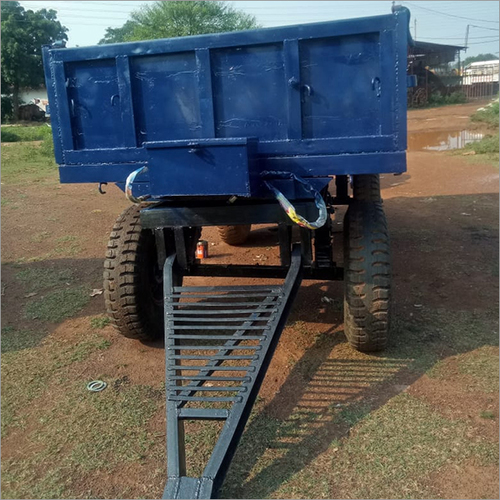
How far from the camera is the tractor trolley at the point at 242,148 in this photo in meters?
3.27

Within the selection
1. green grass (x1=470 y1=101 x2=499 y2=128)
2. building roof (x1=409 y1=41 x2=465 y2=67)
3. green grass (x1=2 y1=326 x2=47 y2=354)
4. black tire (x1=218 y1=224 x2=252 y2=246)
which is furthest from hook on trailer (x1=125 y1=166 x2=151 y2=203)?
building roof (x1=409 y1=41 x2=465 y2=67)

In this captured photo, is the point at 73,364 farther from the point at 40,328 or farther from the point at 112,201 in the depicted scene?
the point at 112,201

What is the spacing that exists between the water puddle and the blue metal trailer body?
45.5 ft

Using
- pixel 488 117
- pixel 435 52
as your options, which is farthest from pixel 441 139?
pixel 435 52

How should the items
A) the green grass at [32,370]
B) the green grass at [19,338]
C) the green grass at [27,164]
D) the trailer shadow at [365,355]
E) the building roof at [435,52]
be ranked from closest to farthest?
the trailer shadow at [365,355] → the green grass at [32,370] → the green grass at [19,338] → the green grass at [27,164] → the building roof at [435,52]

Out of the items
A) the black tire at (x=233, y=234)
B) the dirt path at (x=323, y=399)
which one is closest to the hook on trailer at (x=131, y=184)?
the dirt path at (x=323, y=399)

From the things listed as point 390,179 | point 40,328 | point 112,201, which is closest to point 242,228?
point 40,328

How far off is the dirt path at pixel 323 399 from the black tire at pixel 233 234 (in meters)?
0.37

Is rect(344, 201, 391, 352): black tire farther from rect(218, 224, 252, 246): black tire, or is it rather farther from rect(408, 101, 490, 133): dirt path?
rect(408, 101, 490, 133): dirt path

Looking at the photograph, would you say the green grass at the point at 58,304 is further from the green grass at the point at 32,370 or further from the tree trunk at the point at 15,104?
the tree trunk at the point at 15,104

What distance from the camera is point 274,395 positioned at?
358 cm

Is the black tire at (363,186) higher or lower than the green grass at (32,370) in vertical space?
higher

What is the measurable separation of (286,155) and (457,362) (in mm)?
1863

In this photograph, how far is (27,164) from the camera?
16391 millimetres
